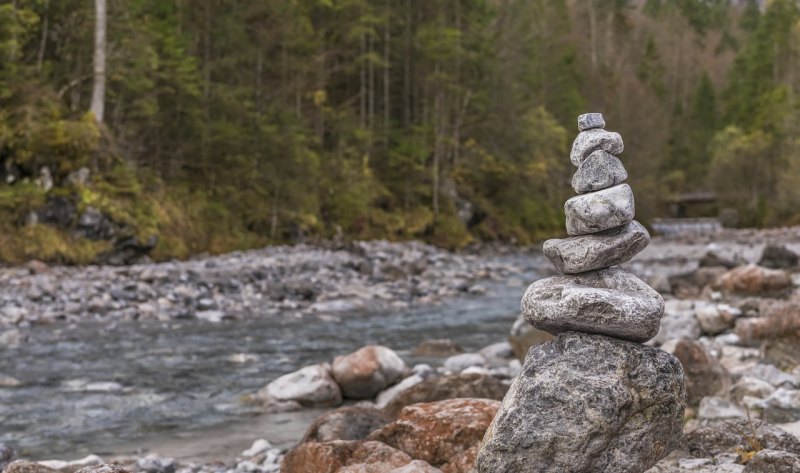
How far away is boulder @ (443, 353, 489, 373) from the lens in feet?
37.1

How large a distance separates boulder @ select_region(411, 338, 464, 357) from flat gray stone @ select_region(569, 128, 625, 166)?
27.0ft

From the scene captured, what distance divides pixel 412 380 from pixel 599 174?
5.58 metres

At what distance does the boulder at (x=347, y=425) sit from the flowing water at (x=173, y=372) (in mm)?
1228

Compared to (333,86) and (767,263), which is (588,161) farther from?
(333,86)

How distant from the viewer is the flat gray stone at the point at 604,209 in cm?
459

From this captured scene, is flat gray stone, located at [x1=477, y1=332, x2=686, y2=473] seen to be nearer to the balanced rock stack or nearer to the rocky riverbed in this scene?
the balanced rock stack

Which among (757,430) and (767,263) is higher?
(757,430)

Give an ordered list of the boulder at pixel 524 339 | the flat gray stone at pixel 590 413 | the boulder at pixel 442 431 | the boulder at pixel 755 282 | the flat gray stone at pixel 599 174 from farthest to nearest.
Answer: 1. the boulder at pixel 755 282
2. the boulder at pixel 524 339
3. the boulder at pixel 442 431
4. the flat gray stone at pixel 599 174
5. the flat gray stone at pixel 590 413

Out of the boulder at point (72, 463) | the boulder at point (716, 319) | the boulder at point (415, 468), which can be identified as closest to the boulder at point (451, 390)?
the boulder at point (415, 468)

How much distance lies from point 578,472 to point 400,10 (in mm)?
35414

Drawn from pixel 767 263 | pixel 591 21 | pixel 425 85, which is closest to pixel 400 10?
pixel 425 85

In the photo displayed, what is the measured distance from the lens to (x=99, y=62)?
893 inches

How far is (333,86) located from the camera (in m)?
38.8

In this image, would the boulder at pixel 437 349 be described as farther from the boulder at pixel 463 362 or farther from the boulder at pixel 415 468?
the boulder at pixel 415 468
